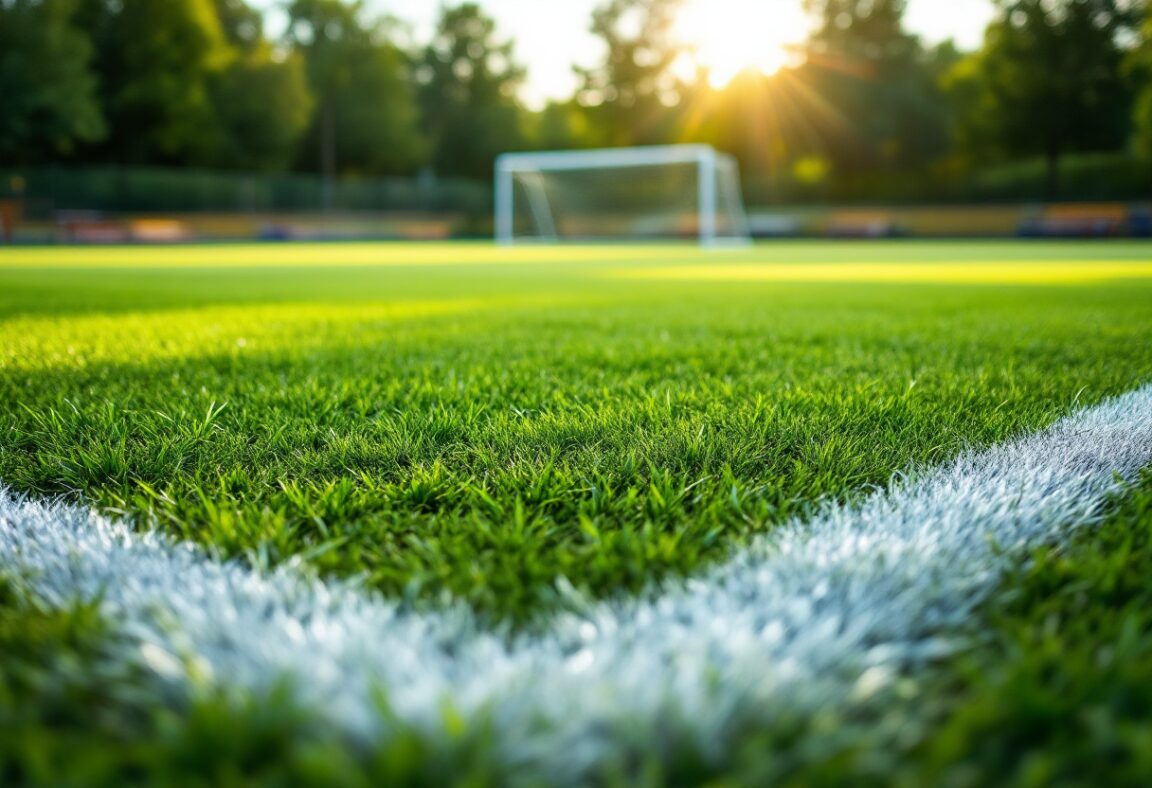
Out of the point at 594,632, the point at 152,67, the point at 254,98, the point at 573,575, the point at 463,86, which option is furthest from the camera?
the point at 463,86

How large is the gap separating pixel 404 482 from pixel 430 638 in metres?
0.65

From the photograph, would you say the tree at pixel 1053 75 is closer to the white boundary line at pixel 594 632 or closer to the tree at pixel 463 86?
the tree at pixel 463 86

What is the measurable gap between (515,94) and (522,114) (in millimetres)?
1998

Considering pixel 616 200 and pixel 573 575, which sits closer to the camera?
pixel 573 575

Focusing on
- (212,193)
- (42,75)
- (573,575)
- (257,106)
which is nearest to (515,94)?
(257,106)

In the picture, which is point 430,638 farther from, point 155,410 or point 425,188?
point 425,188

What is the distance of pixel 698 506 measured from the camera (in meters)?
1.48

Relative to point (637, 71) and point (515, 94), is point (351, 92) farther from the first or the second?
point (637, 71)

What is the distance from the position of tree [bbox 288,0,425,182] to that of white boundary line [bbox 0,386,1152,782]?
46.7 metres

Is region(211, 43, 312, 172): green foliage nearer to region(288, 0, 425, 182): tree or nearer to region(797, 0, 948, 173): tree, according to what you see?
region(288, 0, 425, 182): tree

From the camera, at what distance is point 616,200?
30188 mm

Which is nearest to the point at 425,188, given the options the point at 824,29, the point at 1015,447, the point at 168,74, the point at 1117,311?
the point at 168,74

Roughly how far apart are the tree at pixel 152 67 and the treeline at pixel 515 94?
85mm

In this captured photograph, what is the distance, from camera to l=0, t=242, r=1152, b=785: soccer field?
0.77 meters
